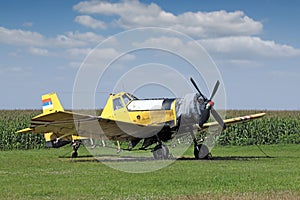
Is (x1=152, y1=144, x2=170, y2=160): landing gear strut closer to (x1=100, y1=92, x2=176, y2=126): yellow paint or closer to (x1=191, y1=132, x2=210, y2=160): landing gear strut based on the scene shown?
(x1=100, y1=92, x2=176, y2=126): yellow paint

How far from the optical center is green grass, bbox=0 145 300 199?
36.6 feet

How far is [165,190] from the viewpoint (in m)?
11.9

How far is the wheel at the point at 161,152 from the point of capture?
20.0 metres

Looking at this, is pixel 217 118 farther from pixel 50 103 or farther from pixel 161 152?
pixel 50 103

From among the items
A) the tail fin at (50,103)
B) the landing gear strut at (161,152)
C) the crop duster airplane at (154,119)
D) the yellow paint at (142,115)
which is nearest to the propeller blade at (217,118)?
the crop duster airplane at (154,119)

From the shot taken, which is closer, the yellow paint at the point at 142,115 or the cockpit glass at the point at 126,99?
the yellow paint at the point at 142,115

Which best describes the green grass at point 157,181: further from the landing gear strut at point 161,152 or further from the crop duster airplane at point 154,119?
the crop duster airplane at point 154,119

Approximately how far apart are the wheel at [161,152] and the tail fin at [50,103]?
19.2ft

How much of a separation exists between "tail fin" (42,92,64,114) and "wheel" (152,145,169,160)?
585 centimetres

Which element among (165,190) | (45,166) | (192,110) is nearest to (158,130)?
(192,110)

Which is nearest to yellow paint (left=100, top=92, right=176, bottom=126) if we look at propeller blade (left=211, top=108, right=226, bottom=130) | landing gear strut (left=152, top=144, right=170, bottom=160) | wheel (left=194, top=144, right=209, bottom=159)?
landing gear strut (left=152, top=144, right=170, bottom=160)

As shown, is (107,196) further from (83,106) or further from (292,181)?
(83,106)

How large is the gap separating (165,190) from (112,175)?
3656 mm

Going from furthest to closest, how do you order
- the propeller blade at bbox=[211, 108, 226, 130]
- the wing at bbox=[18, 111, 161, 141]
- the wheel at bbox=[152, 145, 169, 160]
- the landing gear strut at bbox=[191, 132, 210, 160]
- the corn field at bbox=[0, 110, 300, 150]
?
the corn field at bbox=[0, 110, 300, 150] → the landing gear strut at bbox=[191, 132, 210, 160] → the propeller blade at bbox=[211, 108, 226, 130] → the wheel at bbox=[152, 145, 169, 160] → the wing at bbox=[18, 111, 161, 141]
